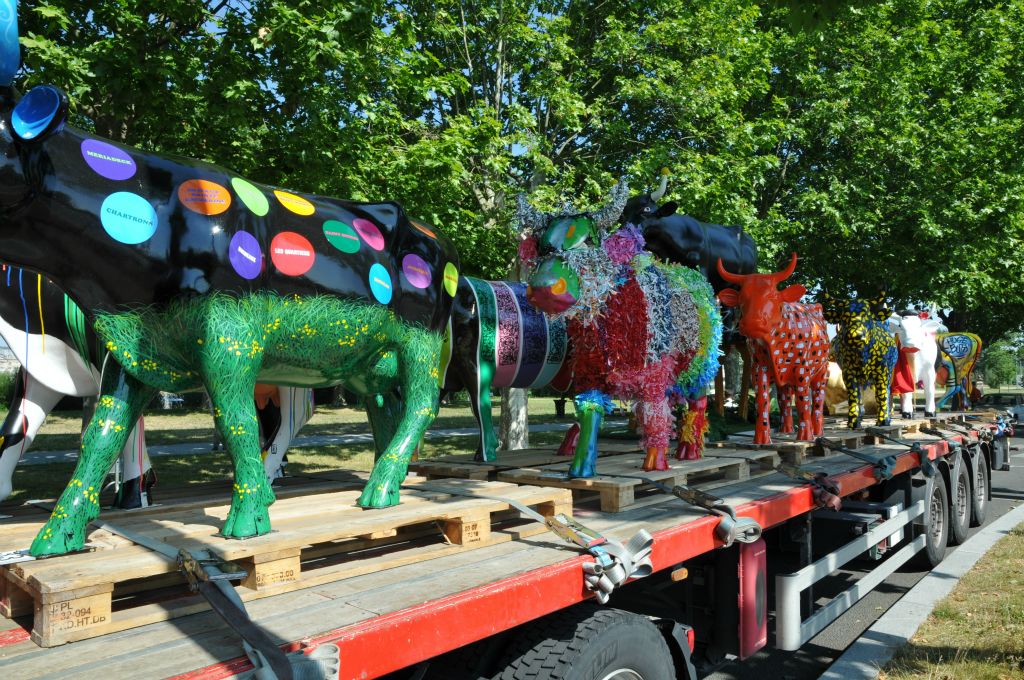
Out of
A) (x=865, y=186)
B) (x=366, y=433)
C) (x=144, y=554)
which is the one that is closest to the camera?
(x=144, y=554)

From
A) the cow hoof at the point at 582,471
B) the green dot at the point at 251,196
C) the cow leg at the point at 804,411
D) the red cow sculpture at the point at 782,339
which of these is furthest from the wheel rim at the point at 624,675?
the cow leg at the point at 804,411

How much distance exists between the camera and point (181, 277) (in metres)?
2.59

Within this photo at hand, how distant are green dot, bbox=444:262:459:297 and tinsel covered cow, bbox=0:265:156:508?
172cm

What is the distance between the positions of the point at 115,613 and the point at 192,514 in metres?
1.01

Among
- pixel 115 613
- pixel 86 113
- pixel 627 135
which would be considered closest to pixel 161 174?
pixel 115 613

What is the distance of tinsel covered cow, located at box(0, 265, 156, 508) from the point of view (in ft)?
12.5

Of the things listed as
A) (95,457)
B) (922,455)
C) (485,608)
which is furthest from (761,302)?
(95,457)

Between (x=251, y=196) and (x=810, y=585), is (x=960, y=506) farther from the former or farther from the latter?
(x=251, y=196)

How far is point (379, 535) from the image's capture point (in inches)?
105

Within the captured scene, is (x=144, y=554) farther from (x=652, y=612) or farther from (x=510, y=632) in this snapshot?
(x=652, y=612)

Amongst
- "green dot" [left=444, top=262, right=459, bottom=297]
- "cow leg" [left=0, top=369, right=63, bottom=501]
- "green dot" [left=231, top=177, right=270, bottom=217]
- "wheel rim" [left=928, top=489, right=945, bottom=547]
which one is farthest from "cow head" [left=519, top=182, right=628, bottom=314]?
"wheel rim" [left=928, top=489, right=945, bottom=547]

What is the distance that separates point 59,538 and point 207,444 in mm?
12090

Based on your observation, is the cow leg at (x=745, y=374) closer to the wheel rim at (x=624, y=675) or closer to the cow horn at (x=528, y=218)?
the cow horn at (x=528, y=218)

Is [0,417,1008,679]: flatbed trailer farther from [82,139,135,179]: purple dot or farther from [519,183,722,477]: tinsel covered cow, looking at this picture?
[82,139,135,179]: purple dot
